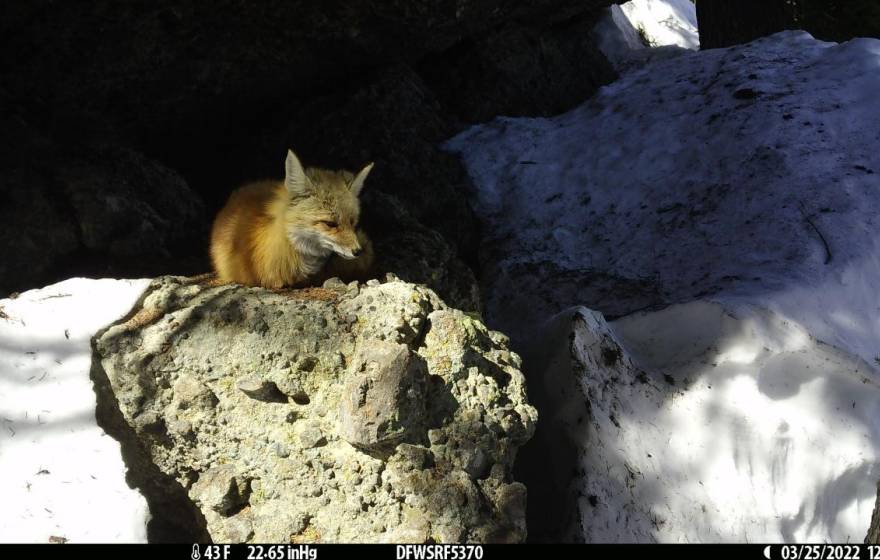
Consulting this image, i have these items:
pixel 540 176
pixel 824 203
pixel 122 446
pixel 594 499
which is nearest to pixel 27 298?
pixel 122 446

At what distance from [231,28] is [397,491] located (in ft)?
10.4

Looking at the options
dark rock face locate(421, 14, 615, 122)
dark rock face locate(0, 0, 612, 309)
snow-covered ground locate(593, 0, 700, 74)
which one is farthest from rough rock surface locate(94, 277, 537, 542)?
snow-covered ground locate(593, 0, 700, 74)

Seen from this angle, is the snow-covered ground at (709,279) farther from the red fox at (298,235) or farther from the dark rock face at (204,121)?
the red fox at (298,235)

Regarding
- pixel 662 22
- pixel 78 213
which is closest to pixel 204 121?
pixel 78 213

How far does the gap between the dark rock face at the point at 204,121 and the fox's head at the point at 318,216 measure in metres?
0.56

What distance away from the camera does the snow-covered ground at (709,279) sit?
3727 millimetres

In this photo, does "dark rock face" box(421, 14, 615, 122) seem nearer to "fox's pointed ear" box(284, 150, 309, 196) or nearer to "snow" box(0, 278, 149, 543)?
"fox's pointed ear" box(284, 150, 309, 196)

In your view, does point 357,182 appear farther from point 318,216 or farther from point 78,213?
point 78,213

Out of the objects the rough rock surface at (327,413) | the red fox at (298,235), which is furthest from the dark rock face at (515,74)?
the rough rock surface at (327,413)

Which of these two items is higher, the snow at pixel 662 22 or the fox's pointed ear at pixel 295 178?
the fox's pointed ear at pixel 295 178

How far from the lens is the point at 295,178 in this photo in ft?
11.6

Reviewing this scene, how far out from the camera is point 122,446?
3525 millimetres

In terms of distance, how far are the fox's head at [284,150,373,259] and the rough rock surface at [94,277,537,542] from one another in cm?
26

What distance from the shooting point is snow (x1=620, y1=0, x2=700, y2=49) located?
9.83 metres
